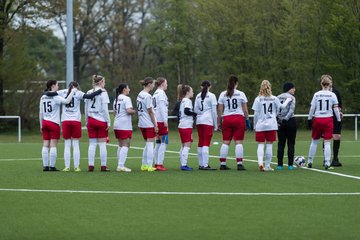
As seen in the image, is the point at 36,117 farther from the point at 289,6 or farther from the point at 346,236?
the point at 346,236

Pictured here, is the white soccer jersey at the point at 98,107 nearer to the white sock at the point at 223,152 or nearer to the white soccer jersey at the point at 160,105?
the white soccer jersey at the point at 160,105

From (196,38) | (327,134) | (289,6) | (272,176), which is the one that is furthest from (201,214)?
(196,38)


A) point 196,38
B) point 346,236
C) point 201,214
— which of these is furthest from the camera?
point 196,38

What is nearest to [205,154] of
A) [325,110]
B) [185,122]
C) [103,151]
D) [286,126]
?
[185,122]

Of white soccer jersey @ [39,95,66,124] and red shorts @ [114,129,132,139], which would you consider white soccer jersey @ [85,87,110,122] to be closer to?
red shorts @ [114,129,132,139]

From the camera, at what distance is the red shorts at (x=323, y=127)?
20.0 metres

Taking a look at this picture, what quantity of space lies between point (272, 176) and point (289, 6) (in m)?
30.5

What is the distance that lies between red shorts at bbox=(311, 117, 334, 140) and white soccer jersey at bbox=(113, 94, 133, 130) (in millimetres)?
3974

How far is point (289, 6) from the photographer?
157ft

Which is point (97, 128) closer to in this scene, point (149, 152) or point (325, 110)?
point (149, 152)

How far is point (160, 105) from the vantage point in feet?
66.0

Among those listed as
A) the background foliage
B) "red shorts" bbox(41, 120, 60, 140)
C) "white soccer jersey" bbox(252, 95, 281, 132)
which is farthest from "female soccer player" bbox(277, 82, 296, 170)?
the background foliage

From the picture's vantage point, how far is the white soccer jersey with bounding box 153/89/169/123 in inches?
790

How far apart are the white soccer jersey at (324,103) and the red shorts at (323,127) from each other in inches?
4.2
